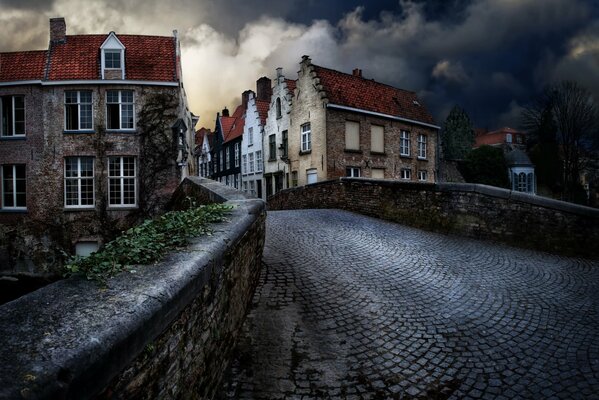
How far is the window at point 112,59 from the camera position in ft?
63.0

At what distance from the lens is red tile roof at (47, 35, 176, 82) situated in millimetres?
18859

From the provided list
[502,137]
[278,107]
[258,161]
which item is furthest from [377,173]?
[502,137]

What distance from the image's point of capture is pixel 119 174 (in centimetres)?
1898

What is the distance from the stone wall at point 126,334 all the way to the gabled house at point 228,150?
31683 millimetres

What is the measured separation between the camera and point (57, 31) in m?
20.3

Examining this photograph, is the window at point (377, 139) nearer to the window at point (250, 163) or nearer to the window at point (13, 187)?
the window at point (250, 163)

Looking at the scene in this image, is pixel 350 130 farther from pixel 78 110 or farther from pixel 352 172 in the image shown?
pixel 78 110

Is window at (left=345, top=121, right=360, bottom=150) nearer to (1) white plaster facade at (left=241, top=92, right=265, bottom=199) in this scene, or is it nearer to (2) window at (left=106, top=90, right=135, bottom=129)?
(1) white plaster facade at (left=241, top=92, right=265, bottom=199)

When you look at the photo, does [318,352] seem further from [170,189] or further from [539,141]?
[539,141]

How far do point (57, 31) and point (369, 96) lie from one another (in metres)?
19.7

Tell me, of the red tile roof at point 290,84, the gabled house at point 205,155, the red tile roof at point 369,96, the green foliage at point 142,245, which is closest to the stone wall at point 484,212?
the green foliage at point 142,245

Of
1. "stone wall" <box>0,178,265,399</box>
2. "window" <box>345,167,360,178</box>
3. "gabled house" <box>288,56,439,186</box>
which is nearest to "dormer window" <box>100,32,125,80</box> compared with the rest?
"gabled house" <box>288,56,439,186</box>

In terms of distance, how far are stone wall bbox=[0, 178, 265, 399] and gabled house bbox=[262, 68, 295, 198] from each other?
22862mm

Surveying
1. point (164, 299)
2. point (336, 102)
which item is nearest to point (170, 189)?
point (336, 102)
